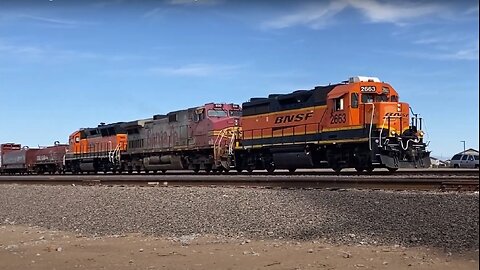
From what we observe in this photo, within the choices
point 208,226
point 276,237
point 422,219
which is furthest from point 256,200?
point 422,219

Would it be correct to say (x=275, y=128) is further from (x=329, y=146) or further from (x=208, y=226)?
(x=208, y=226)

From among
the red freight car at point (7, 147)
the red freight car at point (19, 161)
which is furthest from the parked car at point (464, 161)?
Result: the red freight car at point (7, 147)

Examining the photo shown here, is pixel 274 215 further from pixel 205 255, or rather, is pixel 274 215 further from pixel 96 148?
pixel 96 148

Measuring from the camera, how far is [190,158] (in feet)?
100

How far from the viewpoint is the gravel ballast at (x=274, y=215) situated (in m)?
9.40

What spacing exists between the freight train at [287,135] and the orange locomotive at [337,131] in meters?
0.04

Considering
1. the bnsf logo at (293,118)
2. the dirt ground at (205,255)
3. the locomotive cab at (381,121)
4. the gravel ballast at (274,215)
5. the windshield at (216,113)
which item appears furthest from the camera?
the windshield at (216,113)

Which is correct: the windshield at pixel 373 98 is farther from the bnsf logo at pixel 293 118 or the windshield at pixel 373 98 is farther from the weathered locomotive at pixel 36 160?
the weathered locomotive at pixel 36 160

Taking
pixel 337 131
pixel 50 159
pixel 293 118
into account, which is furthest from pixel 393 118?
pixel 50 159

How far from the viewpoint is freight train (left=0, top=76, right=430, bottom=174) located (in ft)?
66.8

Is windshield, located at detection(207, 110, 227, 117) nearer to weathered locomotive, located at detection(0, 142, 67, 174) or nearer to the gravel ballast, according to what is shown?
the gravel ballast

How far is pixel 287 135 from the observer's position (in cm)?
2411

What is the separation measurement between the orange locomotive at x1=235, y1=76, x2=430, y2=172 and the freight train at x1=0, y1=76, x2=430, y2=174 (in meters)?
0.04

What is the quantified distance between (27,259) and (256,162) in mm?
16583
